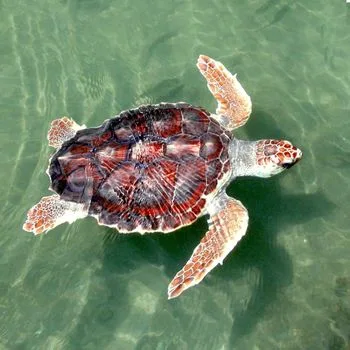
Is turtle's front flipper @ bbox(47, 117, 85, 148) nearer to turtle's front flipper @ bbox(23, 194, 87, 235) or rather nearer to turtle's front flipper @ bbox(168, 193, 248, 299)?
turtle's front flipper @ bbox(23, 194, 87, 235)

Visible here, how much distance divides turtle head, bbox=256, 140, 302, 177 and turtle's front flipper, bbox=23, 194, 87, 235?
190 centimetres

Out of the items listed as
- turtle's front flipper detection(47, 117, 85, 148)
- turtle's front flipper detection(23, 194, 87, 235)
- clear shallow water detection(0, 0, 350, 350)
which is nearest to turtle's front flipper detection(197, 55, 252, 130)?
clear shallow water detection(0, 0, 350, 350)

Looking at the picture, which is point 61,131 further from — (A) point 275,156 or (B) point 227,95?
(A) point 275,156

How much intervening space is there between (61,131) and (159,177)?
1.49 meters

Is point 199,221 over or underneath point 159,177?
underneath

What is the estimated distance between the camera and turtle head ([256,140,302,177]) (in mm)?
4754

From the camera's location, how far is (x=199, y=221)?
16.7ft

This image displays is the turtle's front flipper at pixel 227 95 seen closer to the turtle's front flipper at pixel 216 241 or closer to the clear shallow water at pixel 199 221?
the clear shallow water at pixel 199 221

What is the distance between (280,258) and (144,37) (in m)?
3.49

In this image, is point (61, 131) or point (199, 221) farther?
point (61, 131)

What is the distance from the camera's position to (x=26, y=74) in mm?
6234

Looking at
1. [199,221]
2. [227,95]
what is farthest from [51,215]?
[227,95]

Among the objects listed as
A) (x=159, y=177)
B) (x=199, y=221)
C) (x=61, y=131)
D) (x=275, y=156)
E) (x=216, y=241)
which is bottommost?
(x=199, y=221)

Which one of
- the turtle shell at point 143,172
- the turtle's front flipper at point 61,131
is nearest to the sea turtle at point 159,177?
the turtle shell at point 143,172
